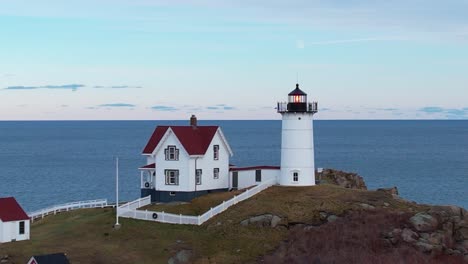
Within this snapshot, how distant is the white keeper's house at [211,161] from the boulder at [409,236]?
14.5 metres

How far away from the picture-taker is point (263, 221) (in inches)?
1982

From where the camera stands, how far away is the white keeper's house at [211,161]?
58812 millimetres

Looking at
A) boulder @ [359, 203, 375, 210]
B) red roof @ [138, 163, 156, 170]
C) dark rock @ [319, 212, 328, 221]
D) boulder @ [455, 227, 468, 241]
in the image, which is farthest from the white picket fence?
boulder @ [455, 227, 468, 241]

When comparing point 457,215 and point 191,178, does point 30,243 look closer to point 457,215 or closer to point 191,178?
point 191,178

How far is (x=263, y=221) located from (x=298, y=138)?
473 inches

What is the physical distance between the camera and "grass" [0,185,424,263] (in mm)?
46281

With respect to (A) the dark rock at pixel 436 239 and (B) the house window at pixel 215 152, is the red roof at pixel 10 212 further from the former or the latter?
(A) the dark rock at pixel 436 239

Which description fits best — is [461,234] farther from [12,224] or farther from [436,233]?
[12,224]

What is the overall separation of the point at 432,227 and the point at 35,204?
60727mm

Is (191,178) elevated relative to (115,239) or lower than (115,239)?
elevated

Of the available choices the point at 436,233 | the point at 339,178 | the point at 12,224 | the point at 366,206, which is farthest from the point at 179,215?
the point at 339,178

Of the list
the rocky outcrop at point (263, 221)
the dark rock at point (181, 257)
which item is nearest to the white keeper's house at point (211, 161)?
the rocky outcrop at point (263, 221)

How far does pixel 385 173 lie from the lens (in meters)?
134

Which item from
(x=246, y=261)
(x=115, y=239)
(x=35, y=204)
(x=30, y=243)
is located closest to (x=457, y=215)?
(x=246, y=261)
